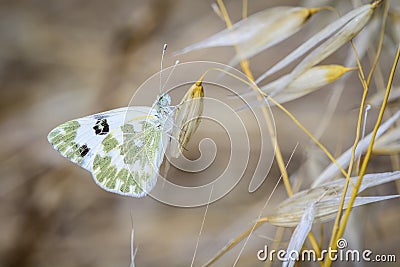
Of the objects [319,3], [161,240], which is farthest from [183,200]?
[319,3]

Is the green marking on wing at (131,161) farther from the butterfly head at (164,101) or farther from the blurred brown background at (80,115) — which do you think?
the blurred brown background at (80,115)

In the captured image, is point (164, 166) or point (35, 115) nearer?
point (164, 166)

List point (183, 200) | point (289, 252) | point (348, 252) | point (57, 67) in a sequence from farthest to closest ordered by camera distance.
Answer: point (57, 67) → point (183, 200) → point (348, 252) → point (289, 252)

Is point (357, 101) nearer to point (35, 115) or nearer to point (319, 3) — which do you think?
point (319, 3)

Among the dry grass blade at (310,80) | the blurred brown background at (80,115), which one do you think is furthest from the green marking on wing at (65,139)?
the blurred brown background at (80,115)

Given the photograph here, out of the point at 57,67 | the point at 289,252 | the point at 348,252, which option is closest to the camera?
the point at 289,252

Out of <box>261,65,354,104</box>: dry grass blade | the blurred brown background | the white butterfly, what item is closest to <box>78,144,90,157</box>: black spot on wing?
the white butterfly
